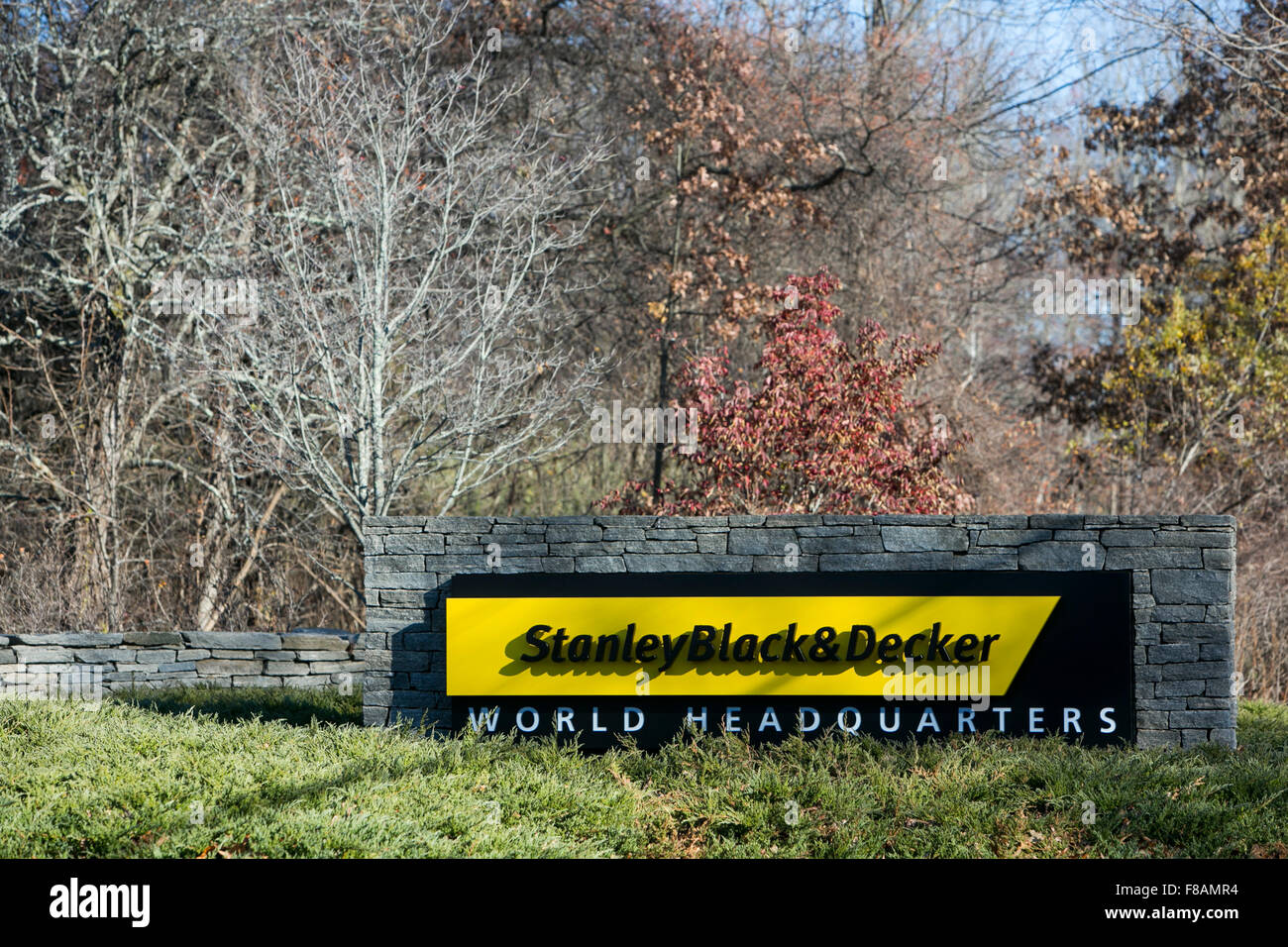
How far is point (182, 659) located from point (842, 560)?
19.9 ft

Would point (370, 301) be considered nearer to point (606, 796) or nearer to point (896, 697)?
point (606, 796)

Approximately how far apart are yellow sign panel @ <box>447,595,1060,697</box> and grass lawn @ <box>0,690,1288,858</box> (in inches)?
15.5

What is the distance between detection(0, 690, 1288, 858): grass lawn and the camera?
5508mm

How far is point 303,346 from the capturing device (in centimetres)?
1091

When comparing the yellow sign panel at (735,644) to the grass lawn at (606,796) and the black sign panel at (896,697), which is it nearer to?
the black sign panel at (896,697)

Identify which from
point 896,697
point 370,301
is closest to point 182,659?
point 370,301

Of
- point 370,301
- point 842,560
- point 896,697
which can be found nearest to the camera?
point 896,697

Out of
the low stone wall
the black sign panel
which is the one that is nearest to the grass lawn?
the black sign panel

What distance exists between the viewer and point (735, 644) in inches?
287

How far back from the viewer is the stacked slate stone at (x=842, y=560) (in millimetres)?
7383

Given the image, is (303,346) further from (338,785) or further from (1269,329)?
(1269,329)

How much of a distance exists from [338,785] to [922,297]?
12.6m

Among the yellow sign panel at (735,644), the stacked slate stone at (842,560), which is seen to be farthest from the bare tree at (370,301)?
the yellow sign panel at (735,644)

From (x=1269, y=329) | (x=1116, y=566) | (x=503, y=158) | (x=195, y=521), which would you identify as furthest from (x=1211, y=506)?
(x=195, y=521)
